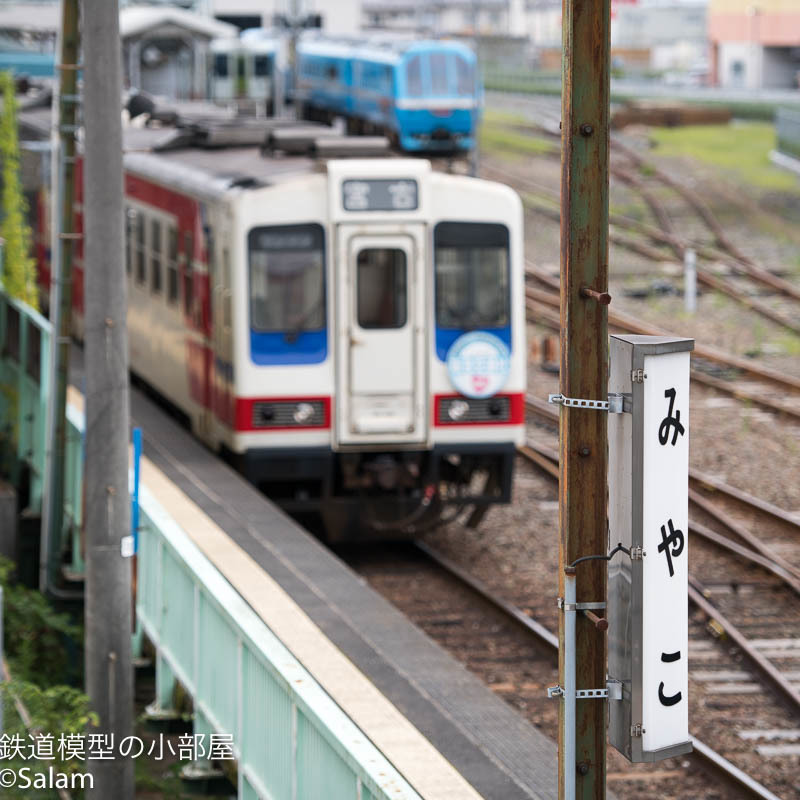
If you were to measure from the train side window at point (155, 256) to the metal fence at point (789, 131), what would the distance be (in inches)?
1017

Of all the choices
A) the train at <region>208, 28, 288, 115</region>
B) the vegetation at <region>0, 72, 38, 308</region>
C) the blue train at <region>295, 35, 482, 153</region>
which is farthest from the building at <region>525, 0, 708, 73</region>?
the vegetation at <region>0, 72, 38, 308</region>

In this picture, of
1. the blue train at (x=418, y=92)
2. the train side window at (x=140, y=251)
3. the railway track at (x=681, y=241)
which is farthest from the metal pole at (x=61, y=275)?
Answer: the blue train at (x=418, y=92)

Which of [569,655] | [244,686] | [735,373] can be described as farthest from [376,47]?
[569,655]

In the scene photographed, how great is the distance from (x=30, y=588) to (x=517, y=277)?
16.8 ft

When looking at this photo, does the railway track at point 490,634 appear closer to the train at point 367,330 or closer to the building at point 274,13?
the train at point 367,330

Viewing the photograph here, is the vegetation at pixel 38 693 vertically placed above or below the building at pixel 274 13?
below

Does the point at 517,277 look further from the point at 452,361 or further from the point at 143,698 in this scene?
the point at 143,698

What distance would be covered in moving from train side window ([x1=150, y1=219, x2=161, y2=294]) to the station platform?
2885 mm

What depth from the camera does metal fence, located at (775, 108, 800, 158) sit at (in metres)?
39.1

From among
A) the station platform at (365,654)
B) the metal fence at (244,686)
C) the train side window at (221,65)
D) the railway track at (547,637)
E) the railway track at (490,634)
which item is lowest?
the railway track at (490,634)

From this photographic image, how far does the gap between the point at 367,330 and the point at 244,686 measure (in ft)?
18.7

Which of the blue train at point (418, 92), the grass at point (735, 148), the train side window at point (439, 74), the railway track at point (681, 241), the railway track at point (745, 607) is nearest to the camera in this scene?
the railway track at point (745, 607)

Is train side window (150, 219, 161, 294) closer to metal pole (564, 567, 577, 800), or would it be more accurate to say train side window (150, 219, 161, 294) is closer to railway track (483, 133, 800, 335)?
railway track (483, 133, 800, 335)

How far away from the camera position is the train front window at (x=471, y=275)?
42.5 feet
